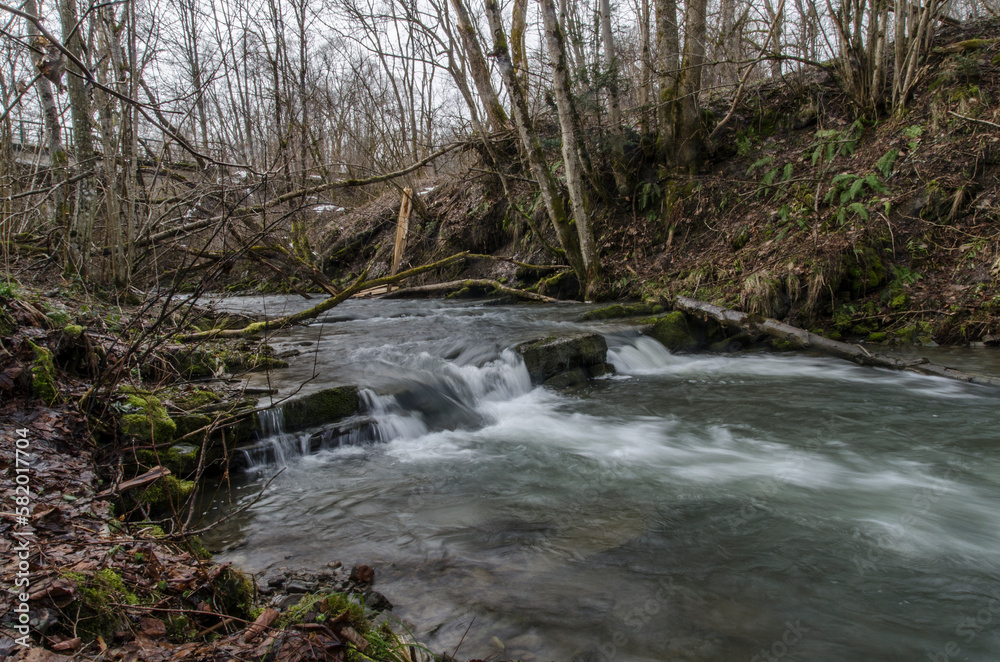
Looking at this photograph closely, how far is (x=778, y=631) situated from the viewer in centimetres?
264

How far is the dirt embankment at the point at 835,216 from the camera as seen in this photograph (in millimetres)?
Answer: 8156

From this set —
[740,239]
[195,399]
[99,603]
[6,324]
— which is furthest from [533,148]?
[99,603]

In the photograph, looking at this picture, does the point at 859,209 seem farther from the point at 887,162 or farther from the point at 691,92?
the point at 691,92

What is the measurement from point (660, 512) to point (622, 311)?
6512mm

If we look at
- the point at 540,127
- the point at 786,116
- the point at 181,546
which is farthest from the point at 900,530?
the point at 540,127

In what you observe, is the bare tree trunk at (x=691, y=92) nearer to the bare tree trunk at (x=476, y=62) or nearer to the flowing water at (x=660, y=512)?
the bare tree trunk at (x=476, y=62)

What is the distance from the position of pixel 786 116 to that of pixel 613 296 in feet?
18.3

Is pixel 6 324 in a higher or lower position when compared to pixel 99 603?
higher

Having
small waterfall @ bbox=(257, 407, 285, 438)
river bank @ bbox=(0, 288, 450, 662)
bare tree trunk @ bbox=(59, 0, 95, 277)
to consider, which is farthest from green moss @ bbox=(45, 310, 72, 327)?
bare tree trunk @ bbox=(59, 0, 95, 277)

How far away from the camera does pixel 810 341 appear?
7.91 meters

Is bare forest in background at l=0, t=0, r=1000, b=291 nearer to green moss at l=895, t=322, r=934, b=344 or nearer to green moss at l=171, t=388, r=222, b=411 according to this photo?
green moss at l=171, t=388, r=222, b=411

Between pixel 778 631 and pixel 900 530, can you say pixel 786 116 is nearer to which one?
pixel 900 530

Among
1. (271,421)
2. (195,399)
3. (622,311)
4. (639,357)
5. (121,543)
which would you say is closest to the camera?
(121,543)

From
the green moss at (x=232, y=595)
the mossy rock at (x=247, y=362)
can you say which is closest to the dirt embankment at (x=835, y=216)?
the mossy rock at (x=247, y=362)
